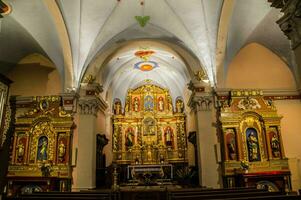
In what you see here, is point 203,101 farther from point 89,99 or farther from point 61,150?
point 61,150

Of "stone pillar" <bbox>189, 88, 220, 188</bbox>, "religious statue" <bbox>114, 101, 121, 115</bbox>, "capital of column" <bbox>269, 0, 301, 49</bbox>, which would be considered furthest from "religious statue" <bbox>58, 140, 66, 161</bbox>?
"capital of column" <bbox>269, 0, 301, 49</bbox>

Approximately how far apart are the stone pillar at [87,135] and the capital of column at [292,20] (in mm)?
9361

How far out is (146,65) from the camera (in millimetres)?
17672

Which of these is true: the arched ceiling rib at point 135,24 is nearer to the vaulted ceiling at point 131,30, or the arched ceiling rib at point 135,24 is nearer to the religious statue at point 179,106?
the vaulted ceiling at point 131,30

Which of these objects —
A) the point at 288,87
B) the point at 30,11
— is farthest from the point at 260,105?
the point at 30,11

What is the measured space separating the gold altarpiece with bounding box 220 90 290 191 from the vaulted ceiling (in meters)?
1.58

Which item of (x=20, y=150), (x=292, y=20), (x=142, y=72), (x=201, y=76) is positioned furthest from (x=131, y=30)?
(x=292, y=20)

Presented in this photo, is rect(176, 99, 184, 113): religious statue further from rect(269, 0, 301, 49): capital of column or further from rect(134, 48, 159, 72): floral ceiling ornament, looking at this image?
rect(269, 0, 301, 49): capital of column

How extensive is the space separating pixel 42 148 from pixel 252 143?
30.7ft

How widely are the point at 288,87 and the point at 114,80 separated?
10.3m

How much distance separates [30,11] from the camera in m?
10.8

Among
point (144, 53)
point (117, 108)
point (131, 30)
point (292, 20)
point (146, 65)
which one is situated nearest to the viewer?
point (292, 20)

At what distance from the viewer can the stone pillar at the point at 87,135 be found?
11.7 m

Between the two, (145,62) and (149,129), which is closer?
(145,62)
